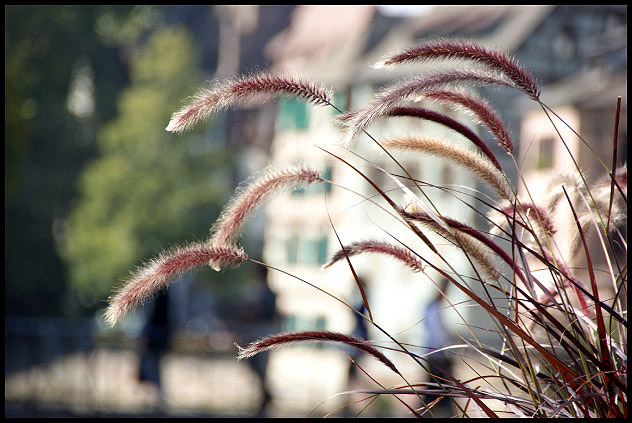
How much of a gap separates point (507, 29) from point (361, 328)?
16634 mm

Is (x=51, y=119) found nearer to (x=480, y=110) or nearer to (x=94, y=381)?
→ (x=94, y=381)

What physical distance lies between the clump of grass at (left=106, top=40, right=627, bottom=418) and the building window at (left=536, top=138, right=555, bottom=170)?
1839cm

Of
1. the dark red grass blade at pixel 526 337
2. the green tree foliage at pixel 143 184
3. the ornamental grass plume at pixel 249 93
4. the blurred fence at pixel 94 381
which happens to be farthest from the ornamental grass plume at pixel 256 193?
the green tree foliage at pixel 143 184

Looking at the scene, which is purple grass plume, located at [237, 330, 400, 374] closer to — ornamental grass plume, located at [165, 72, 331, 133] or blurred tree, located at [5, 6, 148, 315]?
ornamental grass plume, located at [165, 72, 331, 133]

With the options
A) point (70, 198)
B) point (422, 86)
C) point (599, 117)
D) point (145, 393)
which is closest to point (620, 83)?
point (599, 117)

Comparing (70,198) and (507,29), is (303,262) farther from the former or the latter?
(507,29)

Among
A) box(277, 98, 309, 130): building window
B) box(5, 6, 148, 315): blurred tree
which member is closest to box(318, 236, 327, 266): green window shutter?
box(277, 98, 309, 130): building window

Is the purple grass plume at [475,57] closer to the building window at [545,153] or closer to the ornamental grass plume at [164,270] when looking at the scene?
the ornamental grass plume at [164,270]

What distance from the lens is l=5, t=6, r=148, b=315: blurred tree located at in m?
25.6

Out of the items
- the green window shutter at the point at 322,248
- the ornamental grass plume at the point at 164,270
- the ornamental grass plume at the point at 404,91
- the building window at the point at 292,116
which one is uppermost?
the building window at the point at 292,116

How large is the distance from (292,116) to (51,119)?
8.01 metres

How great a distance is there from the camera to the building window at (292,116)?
3047 cm

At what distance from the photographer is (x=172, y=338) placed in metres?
11.1

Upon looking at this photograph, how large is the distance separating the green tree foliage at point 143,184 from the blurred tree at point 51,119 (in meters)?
1.01
